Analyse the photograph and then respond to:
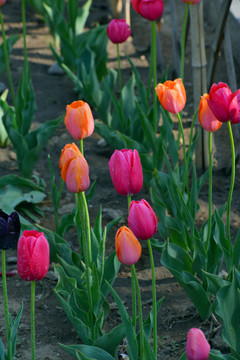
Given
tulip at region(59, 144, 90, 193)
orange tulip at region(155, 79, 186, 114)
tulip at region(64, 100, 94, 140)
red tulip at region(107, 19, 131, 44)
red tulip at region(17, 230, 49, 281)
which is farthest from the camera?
red tulip at region(107, 19, 131, 44)

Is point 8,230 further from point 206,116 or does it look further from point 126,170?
point 206,116

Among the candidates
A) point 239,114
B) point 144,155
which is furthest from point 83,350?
point 144,155

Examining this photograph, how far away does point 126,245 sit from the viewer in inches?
55.2

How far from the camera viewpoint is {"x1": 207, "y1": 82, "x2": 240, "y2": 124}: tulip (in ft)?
5.32

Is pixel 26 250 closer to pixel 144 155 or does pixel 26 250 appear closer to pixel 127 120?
pixel 144 155

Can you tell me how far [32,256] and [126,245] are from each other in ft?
0.66

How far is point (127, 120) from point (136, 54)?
1.83 meters

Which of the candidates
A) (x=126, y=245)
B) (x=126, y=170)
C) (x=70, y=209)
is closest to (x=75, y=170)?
(x=126, y=170)

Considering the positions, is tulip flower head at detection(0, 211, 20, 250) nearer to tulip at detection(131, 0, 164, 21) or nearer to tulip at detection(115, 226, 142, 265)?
tulip at detection(115, 226, 142, 265)

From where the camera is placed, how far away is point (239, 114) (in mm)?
1687

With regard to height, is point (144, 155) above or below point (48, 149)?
above

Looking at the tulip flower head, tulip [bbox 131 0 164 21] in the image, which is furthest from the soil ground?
tulip [bbox 131 0 164 21]

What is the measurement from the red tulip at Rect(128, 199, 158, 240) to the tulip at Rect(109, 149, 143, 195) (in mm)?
95

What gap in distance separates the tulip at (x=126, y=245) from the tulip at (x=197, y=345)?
22 centimetres
